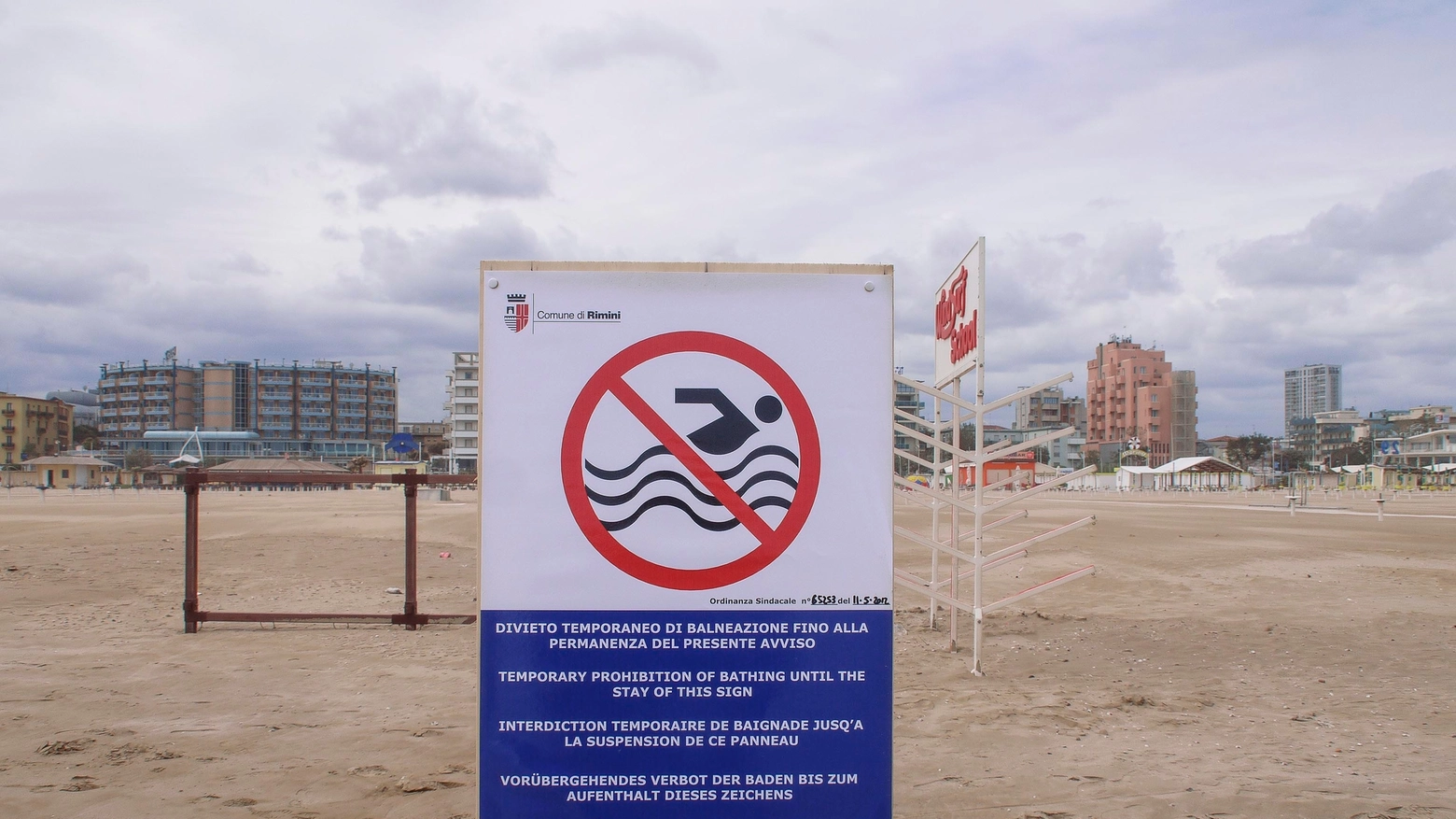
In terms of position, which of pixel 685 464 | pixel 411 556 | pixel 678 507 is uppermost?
pixel 685 464

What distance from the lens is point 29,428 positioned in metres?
119

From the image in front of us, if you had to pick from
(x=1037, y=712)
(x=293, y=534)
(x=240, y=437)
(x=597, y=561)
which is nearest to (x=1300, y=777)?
(x=1037, y=712)

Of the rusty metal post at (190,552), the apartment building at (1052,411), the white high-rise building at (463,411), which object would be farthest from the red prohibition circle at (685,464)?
the apartment building at (1052,411)

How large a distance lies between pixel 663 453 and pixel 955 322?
4844mm

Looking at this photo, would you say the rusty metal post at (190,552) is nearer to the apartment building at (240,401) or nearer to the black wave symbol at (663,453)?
the black wave symbol at (663,453)

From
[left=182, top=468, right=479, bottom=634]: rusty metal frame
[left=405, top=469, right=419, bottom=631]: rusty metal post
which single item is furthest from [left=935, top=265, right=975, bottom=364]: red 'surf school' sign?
[left=405, top=469, right=419, bottom=631]: rusty metal post

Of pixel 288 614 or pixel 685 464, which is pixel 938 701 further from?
pixel 288 614

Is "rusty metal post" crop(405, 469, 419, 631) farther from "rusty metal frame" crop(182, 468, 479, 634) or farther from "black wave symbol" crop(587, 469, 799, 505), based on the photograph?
"black wave symbol" crop(587, 469, 799, 505)

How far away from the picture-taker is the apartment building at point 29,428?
115812mm

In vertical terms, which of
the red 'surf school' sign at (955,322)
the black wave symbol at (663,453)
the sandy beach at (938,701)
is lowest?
the sandy beach at (938,701)

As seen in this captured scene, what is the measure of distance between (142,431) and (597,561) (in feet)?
543

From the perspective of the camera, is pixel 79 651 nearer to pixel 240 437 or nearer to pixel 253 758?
pixel 253 758

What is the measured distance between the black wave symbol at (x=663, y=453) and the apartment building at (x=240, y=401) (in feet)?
485

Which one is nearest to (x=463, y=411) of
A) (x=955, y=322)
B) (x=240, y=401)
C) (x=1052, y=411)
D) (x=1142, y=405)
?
(x=240, y=401)
